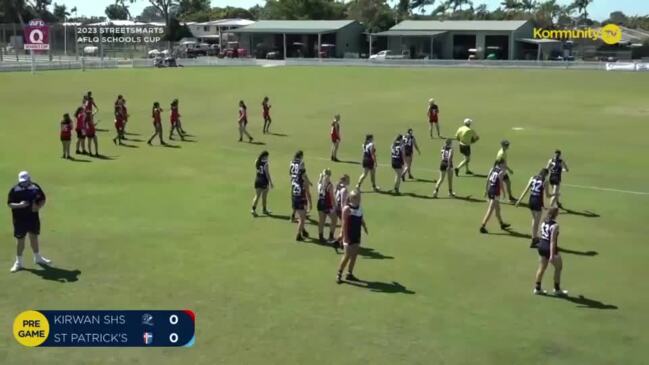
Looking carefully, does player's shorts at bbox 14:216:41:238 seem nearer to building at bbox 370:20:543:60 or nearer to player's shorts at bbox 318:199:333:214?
player's shorts at bbox 318:199:333:214

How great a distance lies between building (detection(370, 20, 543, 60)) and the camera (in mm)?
97875

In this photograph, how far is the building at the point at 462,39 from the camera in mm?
97875

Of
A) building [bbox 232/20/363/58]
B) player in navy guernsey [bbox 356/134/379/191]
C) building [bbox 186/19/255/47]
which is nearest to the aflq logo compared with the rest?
building [bbox 232/20/363/58]

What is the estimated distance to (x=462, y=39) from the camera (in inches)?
4028

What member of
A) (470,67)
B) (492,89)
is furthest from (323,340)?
(470,67)

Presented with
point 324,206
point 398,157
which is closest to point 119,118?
point 398,157

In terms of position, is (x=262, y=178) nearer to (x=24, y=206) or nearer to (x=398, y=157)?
(x=398, y=157)

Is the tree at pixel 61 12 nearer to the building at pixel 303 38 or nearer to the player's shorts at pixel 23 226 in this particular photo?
the building at pixel 303 38

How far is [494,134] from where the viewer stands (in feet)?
117

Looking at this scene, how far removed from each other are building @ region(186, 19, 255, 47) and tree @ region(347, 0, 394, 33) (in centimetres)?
1905

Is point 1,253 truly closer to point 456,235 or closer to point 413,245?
point 413,245

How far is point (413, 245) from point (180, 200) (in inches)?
292

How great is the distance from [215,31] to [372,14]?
28508 millimetres
